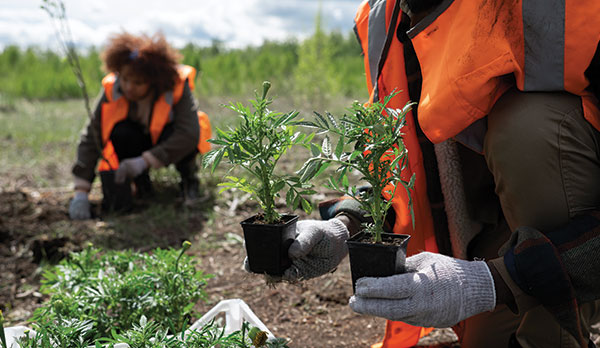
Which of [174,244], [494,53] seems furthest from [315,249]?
[174,244]

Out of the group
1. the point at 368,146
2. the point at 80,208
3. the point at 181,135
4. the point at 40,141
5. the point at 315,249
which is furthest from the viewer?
the point at 40,141

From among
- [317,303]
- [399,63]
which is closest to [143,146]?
[317,303]

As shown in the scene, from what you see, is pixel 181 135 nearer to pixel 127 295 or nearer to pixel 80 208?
pixel 80 208

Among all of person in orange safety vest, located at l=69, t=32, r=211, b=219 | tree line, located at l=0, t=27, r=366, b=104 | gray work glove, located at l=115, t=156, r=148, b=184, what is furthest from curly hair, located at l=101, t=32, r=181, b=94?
tree line, located at l=0, t=27, r=366, b=104

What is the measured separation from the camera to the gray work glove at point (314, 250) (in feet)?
4.45

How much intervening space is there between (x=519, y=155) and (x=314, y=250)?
598 millimetres

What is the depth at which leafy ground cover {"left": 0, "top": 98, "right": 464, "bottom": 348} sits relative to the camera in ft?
6.84

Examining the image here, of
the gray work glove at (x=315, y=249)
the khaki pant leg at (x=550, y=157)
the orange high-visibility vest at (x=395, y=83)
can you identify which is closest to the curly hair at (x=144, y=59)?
the orange high-visibility vest at (x=395, y=83)

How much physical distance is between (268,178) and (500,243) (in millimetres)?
795

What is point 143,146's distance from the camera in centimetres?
391

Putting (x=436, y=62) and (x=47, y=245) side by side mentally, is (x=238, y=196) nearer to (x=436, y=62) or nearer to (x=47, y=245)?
(x=47, y=245)

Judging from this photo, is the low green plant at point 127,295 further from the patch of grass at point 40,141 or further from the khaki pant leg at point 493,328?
the patch of grass at point 40,141

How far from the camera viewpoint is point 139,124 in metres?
3.91

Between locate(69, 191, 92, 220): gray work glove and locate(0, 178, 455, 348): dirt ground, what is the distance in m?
0.07
